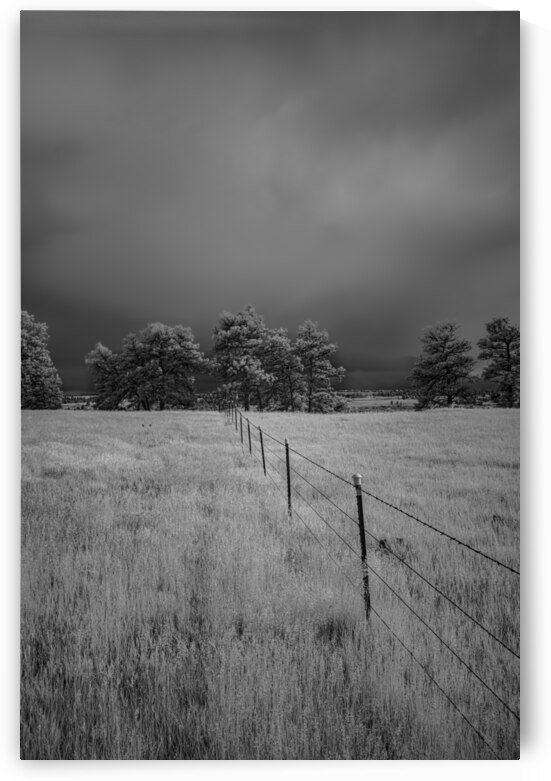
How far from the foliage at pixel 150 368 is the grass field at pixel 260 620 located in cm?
93

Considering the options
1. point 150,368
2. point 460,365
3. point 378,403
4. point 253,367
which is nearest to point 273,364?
point 253,367

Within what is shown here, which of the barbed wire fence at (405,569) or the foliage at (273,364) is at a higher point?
the foliage at (273,364)

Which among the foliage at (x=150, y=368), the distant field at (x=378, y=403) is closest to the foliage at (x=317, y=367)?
the distant field at (x=378, y=403)

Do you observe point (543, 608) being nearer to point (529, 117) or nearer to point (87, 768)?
point (87, 768)

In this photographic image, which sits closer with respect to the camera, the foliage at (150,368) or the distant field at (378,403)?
the foliage at (150,368)

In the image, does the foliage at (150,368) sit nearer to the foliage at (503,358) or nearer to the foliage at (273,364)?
the foliage at (273,364)

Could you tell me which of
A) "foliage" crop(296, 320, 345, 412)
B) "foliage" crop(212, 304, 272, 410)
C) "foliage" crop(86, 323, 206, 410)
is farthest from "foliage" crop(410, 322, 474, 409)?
"foliage" crop(86, 323, 206, 410)

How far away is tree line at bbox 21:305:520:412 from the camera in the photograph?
4.84 m

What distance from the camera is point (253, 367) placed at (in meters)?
10.0

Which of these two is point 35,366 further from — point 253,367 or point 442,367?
point 253,367

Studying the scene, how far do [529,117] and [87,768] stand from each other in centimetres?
723

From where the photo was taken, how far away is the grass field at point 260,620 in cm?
287

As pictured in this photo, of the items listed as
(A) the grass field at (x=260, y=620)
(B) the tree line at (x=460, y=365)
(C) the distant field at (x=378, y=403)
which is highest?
(B) the tree line at (x=460, y=365)

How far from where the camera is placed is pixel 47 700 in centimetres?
303
